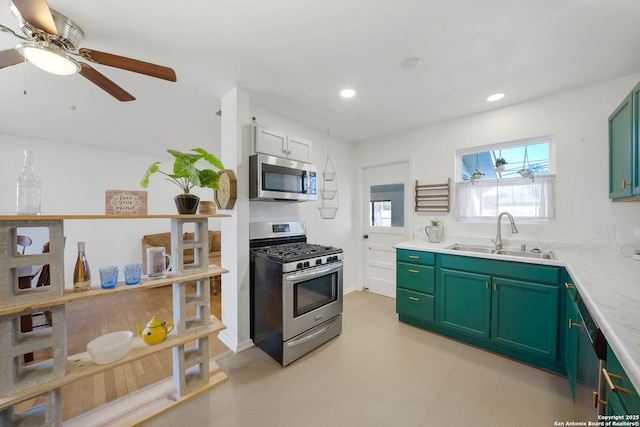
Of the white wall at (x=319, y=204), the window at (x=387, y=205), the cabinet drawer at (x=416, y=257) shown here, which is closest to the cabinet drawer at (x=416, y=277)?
the cabinet drawer at (x=416, y=257)

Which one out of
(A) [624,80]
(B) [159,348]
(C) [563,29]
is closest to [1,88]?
(B) [159,348]

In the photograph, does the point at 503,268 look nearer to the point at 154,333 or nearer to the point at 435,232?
the point at 435,232

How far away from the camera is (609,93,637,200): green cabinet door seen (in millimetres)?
1684

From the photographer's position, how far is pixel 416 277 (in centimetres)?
262

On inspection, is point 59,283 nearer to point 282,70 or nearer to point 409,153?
point 282,70

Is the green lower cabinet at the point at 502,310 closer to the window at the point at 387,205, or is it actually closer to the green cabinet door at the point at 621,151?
the green cabinet door at the point at 621,151

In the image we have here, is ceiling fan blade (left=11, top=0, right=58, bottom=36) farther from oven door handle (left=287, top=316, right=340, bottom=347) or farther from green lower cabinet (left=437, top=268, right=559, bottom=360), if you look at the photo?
green lower cabinet (left=437, top=268, right=559, bottom=360)

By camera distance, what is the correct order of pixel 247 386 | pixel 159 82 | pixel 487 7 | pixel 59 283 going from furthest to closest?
pixel 159 82 < pixel 247 386 < pixel 487 7 < pixel 59 283

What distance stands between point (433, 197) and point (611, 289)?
200cm

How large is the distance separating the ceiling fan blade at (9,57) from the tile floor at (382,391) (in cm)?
226

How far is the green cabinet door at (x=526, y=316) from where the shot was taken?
1868 mm

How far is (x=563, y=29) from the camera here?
1.53 m

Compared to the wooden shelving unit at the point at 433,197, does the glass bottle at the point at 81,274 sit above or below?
below

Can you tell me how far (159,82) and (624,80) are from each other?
13.3 ft
